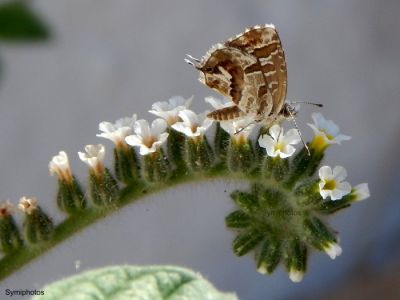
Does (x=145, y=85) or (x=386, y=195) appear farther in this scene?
(x=386, y=195)

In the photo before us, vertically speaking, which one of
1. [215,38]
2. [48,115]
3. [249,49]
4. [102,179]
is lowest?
[48,115]

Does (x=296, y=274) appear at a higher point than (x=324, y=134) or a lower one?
lower

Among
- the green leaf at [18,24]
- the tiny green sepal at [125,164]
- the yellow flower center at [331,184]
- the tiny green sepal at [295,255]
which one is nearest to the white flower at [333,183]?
the yellow flower center at [331,184]

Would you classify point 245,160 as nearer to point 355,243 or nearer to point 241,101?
point 241,101

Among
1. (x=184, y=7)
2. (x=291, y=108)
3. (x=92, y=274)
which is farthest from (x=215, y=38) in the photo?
(x=92, y=274)

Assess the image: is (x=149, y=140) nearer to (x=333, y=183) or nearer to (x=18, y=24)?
(x=333, y=183)

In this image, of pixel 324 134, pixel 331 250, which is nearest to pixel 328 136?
pixel 324 134

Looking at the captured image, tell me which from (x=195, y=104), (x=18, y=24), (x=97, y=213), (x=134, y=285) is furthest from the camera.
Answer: (x=195, y=104)
